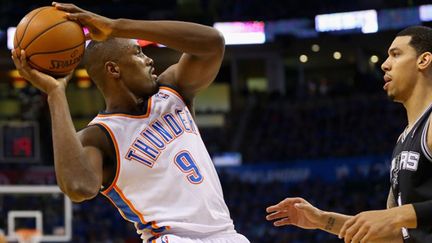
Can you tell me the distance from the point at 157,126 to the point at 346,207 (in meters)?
13.5

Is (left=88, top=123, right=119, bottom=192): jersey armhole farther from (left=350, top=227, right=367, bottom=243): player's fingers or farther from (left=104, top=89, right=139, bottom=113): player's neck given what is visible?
(left=350, top=227, right=367, bottom=243): player's fingers

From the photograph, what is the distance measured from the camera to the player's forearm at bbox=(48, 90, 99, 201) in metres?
3.37

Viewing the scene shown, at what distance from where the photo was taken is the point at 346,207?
1677 centimetres

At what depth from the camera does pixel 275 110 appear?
2125cm

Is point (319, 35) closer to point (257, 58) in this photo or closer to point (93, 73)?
point (257, 58)

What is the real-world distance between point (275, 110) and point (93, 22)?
18.0 metres

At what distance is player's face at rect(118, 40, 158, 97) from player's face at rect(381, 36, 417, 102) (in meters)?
1.23

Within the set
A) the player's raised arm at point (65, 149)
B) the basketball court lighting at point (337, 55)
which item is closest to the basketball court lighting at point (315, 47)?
the basketball court lighting at point (337, 55)

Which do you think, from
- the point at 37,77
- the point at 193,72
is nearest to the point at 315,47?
the point at 193,72

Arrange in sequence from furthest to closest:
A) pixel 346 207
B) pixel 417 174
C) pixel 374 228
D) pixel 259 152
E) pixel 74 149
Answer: pixel 259 152 → pixel 346 207 → pixel 417 174 → pixel 74 149 → pixel 374 228

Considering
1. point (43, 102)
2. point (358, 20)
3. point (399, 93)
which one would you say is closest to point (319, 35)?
point (358, 20)

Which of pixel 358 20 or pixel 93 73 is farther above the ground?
pixel 93 73

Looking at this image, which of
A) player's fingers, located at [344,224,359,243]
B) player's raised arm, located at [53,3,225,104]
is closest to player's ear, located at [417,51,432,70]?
player's raised arm, located at [53,3,225,104]

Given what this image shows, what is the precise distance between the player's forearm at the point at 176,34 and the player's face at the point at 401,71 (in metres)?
0.89
